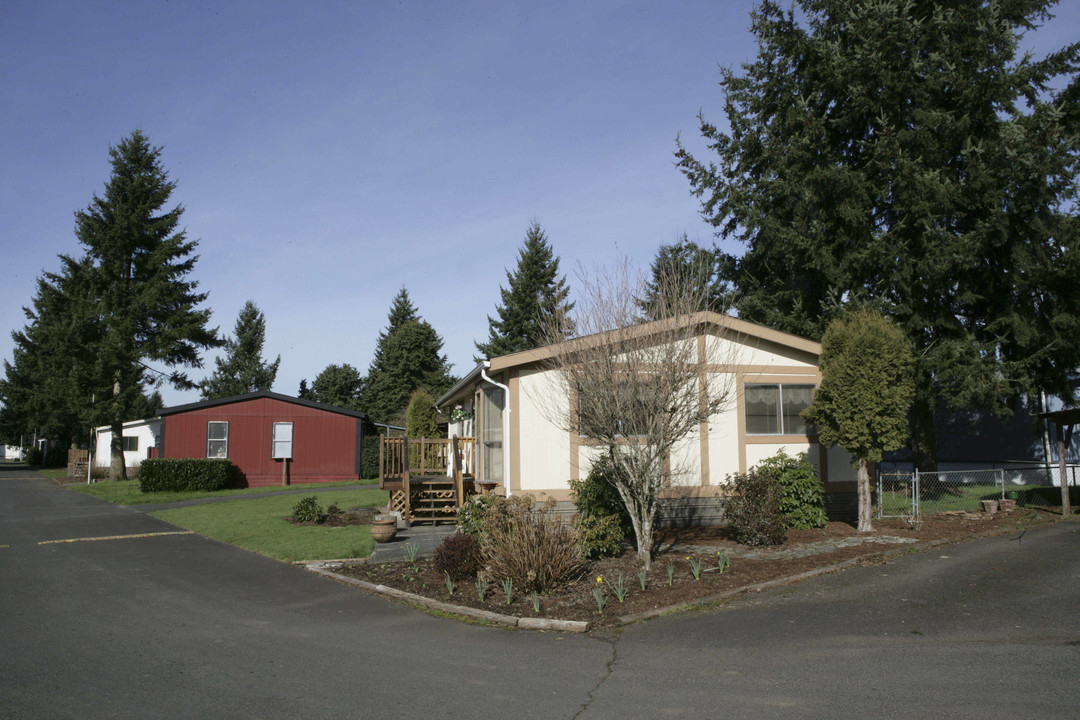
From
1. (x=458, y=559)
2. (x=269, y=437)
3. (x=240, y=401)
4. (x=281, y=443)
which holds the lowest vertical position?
(x=458, y=559)

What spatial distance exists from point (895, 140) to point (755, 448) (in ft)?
32.5

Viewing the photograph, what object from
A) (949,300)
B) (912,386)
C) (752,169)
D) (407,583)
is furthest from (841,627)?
(752,169)

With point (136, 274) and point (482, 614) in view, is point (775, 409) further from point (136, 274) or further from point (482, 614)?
point (136, 274)

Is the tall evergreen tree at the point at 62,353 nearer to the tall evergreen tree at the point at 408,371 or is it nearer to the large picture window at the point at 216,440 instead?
the large picture window at the point at 216,440

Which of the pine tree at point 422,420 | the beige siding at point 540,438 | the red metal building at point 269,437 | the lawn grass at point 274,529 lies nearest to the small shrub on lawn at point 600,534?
the beige siding at point 540,438

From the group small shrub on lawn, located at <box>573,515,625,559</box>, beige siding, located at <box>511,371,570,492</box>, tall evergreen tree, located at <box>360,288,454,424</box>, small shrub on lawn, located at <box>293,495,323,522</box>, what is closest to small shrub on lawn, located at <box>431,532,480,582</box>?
small shrub on lawn, located at <box>573,515,625,559</box>

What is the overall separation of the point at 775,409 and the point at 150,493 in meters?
21.5

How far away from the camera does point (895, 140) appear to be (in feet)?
60.6

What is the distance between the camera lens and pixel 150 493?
24.9 meters

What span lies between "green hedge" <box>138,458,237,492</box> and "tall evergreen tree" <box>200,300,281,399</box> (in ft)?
129

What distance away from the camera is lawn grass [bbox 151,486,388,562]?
1222 cm

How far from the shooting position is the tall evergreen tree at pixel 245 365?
64.8 metres

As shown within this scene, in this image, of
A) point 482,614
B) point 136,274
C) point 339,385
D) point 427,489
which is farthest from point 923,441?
point 339,385

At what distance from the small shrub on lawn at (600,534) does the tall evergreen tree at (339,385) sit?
46650mm
